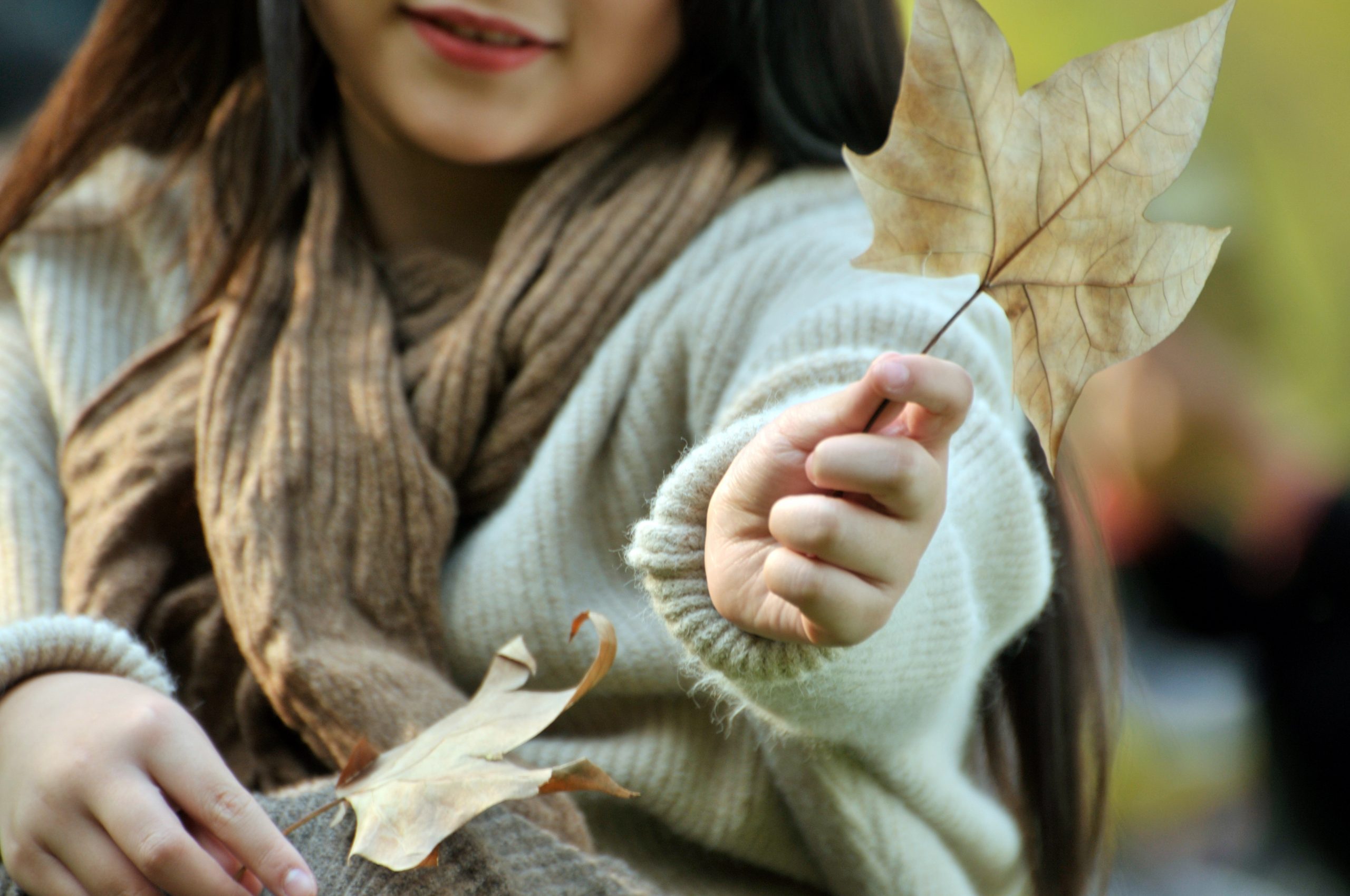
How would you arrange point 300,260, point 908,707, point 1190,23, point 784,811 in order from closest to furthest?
point 1190,23 < point 908,707 < point 784,811 < point 300,260

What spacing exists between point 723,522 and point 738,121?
1.49 ft

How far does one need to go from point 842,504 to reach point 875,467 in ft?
0.05

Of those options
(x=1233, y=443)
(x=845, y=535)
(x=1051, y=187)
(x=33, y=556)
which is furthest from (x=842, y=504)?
(x=1233, y=443)

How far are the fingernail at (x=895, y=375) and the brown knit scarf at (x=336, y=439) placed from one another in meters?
0.36

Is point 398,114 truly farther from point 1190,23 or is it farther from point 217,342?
point 1190,23

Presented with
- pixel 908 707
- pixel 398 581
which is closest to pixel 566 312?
pixel 398 581

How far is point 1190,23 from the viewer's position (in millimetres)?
317

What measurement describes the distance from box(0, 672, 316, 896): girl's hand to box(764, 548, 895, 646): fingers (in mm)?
213

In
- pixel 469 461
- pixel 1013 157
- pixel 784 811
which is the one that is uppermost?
pixel 1013 157

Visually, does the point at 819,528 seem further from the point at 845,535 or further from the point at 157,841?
the point at 157,841

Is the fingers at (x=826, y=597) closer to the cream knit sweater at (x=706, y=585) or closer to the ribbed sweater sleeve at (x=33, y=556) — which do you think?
the cream knit sweater at (x=706, y=585)

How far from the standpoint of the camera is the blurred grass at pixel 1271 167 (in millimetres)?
1831

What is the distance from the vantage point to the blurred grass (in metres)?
1.83

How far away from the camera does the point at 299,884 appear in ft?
1.38
